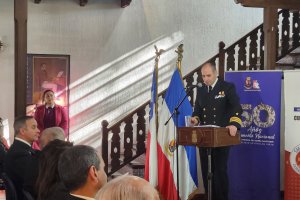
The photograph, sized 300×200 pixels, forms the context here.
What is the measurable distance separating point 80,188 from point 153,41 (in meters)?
7.02

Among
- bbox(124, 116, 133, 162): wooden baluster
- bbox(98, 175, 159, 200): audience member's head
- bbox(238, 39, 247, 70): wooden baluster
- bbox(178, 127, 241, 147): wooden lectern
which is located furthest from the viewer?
bbox(238, 39, 247, 70): wooden baluster

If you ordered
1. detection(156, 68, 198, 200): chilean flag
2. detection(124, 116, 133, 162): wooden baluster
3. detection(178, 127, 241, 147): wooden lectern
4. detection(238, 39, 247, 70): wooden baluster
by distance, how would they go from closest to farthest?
detection(178, 127, 241, 147): wooden lectern, detection(156, 68, 198, 200): chilean flag, detection(124, 116, 133, 162): wooden baluster, detection(238, 39, 247, 70): wooden baluster

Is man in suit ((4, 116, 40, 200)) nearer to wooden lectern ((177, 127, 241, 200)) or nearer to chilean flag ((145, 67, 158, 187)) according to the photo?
wooden lectern ((177, 127, 241, 200))

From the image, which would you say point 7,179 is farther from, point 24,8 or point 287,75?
point 287,75

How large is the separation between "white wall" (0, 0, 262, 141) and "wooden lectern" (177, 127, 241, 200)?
4375 mm

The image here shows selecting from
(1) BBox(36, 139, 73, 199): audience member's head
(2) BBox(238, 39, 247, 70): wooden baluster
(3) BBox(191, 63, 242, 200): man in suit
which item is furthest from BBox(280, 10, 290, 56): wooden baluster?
(1) BBox(36, 139, 73, 199): audience member's head

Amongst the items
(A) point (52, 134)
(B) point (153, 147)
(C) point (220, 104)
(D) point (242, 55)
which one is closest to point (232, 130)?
(C) point (220, 104)

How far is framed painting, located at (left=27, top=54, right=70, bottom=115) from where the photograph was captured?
8.28m

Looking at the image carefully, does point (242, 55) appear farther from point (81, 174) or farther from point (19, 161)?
point (81, 174)

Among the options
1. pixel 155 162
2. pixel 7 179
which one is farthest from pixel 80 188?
→ pixel 155 162

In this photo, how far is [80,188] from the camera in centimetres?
220

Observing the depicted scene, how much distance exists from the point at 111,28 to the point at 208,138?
4.87 meters

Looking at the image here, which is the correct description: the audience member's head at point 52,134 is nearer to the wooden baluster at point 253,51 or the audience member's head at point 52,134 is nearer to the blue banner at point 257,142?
the blue banner at point 257,142

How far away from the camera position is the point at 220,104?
4965mm
